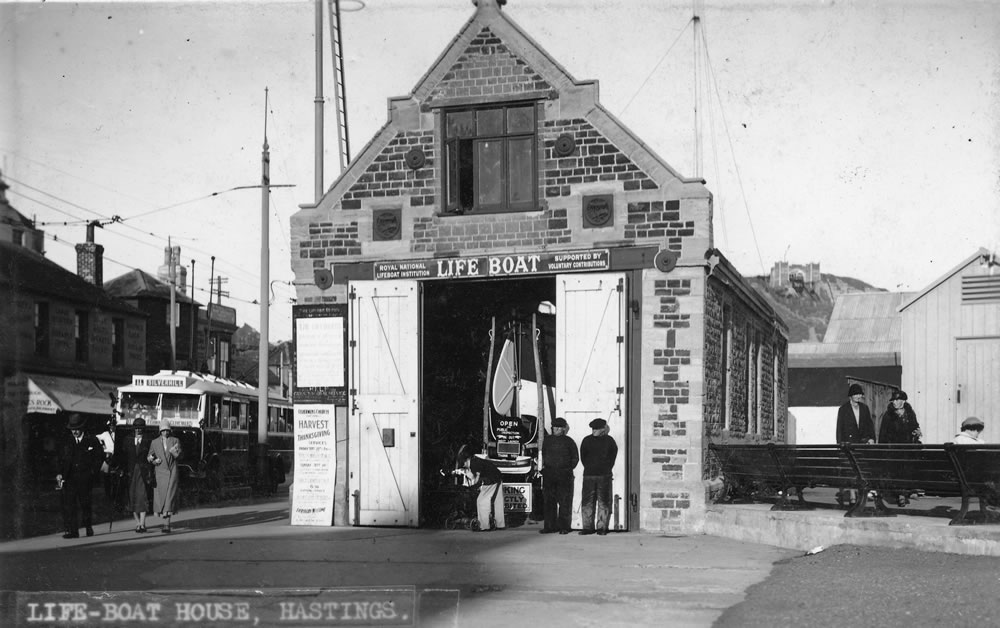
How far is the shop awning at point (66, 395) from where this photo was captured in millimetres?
39250

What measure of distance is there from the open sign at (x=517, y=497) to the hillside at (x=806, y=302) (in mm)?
77908

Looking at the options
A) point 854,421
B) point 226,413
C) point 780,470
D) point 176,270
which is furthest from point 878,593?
point 176,270

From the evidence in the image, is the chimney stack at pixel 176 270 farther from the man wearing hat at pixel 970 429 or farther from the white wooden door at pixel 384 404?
the man wearing hat at pixel 970 429

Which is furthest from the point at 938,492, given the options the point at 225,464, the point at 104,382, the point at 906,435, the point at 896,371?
the point at 104,382

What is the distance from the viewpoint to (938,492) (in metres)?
13.3

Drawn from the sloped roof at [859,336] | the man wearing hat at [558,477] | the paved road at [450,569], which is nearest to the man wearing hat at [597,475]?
the man wearing hat at [558,477]

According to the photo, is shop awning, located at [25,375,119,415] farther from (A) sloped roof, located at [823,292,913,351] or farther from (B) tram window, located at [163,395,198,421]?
(A) sloped roof, located at [823,292,913,351]

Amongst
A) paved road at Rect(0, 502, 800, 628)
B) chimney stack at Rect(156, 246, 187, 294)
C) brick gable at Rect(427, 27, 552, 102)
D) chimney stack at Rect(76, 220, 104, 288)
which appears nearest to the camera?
paved road at Rect(0, 502, 800, 628)

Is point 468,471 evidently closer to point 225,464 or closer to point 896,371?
point 225,464

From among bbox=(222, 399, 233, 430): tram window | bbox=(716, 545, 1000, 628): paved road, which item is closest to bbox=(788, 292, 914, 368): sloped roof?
bbox=(222, 399, 233, 430): tram window

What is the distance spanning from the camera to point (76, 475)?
663 inches

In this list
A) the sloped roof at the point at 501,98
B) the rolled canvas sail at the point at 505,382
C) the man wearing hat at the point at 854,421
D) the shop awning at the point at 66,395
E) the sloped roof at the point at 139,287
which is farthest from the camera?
the sloped roof at the point at 139,287

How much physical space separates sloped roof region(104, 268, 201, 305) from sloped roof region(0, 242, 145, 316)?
53.7 feet

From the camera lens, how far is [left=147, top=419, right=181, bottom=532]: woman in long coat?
17469mm
